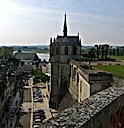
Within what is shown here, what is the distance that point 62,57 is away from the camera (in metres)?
38.5

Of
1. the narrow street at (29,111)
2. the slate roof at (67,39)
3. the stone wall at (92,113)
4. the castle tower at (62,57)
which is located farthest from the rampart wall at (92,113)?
the slate roof at (67,39)

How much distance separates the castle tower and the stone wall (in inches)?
1120

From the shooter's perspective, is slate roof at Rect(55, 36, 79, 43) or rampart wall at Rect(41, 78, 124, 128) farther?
slate roof at Rect(55, 36, 79, 43)

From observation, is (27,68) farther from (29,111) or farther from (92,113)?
(92,113)

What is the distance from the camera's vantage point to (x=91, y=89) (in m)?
20.3

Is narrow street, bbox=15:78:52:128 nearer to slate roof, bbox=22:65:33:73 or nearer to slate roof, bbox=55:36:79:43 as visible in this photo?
slate roof, bbox=55:36:79:43

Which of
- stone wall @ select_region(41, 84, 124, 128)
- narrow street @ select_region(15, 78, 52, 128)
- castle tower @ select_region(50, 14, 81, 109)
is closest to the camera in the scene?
stone wall @ select_region(41, 84, 124, 128)

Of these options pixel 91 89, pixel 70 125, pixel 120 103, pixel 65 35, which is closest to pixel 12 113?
pixel 65 35

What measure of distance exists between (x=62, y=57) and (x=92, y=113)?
103 ft

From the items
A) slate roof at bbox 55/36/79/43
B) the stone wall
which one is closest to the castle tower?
slate roof at bbox 55/36/79/43

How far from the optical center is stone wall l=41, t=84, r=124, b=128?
20.7 ft

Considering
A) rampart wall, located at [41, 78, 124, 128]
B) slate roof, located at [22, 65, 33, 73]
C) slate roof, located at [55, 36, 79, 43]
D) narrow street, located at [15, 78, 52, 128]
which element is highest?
slate roof, located at [55, 36, 79, 43]

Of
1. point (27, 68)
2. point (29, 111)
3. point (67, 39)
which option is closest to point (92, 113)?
point (29, 111)

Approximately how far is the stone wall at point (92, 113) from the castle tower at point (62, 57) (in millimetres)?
28460
